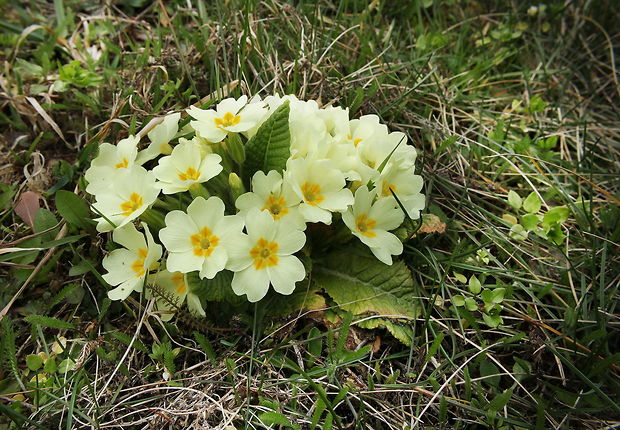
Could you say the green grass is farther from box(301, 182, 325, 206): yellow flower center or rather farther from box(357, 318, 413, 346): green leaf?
box(301, 182, 325, 206): yellow flower center

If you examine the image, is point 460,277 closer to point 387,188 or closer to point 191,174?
point 387,188

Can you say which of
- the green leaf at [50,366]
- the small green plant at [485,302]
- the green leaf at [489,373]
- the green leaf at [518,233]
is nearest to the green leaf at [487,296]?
the small green plant at [485,302]

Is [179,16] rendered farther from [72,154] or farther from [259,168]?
[259,168]

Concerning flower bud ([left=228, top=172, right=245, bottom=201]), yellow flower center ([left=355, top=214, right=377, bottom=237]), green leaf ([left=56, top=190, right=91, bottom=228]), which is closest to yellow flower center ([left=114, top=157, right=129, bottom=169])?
green leaf ([left=56, top=190, right=91, bottom=228])

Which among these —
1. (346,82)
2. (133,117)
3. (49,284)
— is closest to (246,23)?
(346,82)

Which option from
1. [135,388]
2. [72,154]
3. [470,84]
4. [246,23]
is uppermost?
[246,23]

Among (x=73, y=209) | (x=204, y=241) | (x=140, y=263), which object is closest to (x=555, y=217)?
(x=204, y=241)
